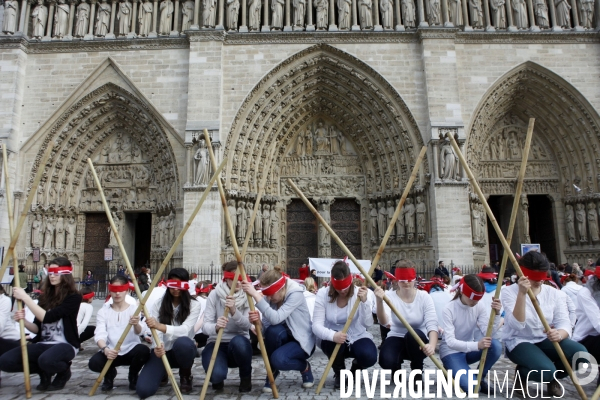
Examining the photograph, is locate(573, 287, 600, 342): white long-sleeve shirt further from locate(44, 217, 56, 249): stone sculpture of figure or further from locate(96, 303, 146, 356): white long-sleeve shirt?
locate(44, 217, 56, 249): stone sculpture of figure

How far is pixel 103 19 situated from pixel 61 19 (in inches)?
59.5

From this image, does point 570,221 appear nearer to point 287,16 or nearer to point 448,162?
point 448,162

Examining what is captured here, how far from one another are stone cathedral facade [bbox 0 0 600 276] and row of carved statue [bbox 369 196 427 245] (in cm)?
7

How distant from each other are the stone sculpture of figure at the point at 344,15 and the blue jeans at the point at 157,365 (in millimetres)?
13751

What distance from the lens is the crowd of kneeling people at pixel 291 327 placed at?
4.33 meters

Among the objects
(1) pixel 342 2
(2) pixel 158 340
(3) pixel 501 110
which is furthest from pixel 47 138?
(3) pixel 501 110

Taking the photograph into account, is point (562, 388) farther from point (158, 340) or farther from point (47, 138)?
point (47, 138)

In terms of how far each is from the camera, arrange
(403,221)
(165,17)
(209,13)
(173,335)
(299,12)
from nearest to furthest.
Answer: (173,335)
(403,221)
(209,13)
(299,12)
(165,17)

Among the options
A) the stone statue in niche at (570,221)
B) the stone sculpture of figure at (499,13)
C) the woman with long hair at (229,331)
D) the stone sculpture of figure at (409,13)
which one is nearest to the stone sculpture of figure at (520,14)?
the stone sculpture of figure at (499,13)

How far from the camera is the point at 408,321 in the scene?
466cm

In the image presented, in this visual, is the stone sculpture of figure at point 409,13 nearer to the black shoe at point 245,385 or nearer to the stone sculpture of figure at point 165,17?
the stone sculpture of figure at point 165,17

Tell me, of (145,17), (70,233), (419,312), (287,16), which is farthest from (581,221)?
(70,233)

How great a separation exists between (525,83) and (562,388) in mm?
14109

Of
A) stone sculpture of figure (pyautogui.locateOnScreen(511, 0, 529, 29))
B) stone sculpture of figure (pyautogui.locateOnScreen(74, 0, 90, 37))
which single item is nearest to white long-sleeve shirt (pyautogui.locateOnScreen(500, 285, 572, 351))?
stone sculpture of figure (pyautogui.locateOnScreen(511, 0, 529, 29))
